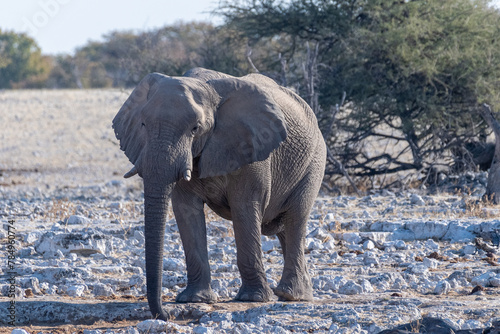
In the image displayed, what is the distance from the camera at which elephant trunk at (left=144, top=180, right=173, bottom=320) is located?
5059mm

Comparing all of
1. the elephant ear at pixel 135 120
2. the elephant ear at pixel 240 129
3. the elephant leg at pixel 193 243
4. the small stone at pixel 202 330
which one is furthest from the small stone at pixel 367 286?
the elephant ear at pixel 135 120

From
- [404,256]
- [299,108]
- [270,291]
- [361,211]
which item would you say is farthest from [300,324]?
[361,211]

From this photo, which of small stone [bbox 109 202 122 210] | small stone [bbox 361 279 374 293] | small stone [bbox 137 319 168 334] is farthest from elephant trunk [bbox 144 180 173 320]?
small stone [bbox 109 202 122 210]

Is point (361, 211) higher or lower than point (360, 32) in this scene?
lower

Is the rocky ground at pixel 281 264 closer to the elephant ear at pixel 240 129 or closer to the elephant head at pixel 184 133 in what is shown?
the elephant head at pixel 184 133

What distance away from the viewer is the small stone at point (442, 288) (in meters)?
6.25

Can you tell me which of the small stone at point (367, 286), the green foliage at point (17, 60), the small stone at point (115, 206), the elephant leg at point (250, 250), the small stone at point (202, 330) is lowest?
the small stone at point (115, 206)

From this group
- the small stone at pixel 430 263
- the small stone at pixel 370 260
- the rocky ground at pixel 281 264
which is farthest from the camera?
the small stone at pixel 370 260

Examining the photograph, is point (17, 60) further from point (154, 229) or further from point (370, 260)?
point (154, 229)

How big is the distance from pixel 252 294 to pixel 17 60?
36570mm

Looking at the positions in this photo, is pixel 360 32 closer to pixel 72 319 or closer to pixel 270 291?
pixel 270 291

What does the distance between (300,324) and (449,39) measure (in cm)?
918

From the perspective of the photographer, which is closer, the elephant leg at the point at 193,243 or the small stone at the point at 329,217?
the elephant leg at the point at 193,243

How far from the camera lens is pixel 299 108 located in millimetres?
6512
